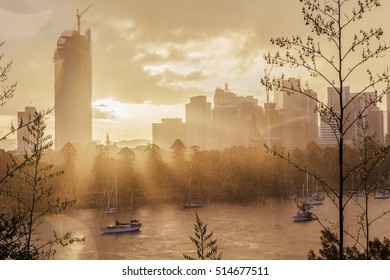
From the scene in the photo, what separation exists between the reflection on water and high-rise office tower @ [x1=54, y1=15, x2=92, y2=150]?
3.40 m

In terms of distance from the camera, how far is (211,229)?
341 inches

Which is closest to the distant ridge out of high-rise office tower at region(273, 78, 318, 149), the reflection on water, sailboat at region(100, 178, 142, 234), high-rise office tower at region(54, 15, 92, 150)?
high-rise office tower at region(54, 15, 92, 150)

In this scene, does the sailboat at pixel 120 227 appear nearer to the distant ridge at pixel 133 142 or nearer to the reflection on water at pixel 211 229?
the reflection on water at pixel 211 229

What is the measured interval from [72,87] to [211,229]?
206 inches

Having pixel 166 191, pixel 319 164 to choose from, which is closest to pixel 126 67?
pixel 319 164

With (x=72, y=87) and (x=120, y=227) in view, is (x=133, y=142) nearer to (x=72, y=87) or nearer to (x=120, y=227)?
(x=72, y=87)

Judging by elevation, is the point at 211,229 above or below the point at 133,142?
below

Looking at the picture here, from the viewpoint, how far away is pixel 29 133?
3.63m

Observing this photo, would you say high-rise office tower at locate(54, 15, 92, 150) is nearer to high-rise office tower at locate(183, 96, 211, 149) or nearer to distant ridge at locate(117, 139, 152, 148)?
distant ridge at locate(117, 139, 152, 148)

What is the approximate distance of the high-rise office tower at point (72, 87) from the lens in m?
4.13

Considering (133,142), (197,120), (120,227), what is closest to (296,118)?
(197,120)

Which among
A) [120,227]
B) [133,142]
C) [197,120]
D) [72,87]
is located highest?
[72,87]

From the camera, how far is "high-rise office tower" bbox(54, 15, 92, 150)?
413 centimetres
